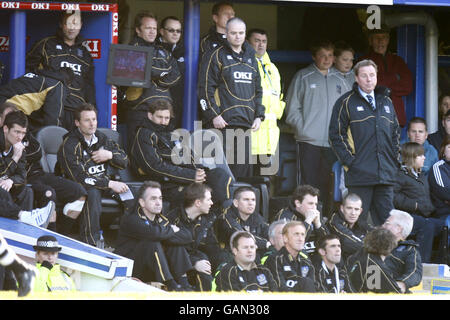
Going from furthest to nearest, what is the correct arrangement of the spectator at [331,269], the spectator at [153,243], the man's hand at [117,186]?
the man's hand at [117,186]
the spectator at [331,269]
the spectator at [153,243]

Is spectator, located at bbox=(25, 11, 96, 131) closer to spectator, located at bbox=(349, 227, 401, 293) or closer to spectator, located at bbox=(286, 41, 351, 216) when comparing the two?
spectator, located at bbox=(286, 41, 351, 216)

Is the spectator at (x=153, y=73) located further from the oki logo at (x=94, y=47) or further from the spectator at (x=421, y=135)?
the spectator at (x=421, y=135)

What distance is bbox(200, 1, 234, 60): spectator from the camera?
31.4ft

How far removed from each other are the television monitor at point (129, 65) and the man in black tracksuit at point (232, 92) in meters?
0.46

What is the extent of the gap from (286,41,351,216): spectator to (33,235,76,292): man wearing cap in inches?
120

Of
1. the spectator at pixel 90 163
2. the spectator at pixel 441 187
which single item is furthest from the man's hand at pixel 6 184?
the spectator at pixel 441 187

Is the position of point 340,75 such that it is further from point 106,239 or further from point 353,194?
point 106,239

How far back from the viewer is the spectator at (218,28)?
956 centimetres

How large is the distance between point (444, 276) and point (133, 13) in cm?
391

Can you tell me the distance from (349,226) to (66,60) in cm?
271

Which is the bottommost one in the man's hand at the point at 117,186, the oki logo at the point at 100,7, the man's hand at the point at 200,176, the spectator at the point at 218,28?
the man's hand at the point at 117,186

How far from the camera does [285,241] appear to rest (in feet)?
27.5

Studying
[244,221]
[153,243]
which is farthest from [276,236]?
[153,243]
